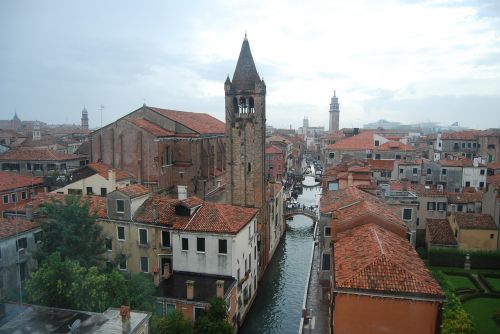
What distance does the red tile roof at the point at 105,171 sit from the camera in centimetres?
3509

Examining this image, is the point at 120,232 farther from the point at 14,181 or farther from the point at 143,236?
the point at 14,181

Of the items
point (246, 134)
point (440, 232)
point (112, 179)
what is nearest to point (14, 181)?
point (112, 179)

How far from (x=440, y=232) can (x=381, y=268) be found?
71.8ft

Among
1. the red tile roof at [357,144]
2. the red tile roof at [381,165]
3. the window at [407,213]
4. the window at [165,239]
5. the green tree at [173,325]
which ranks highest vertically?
the red tile roof at [357,144]

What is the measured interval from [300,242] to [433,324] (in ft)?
95.3

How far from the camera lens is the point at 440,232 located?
3466 centimetres

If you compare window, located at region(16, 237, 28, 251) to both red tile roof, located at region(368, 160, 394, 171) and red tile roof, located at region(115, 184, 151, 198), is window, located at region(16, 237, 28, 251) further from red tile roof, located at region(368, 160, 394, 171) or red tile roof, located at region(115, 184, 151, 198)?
red tile roof, located at region(368, 160, 394, 171)

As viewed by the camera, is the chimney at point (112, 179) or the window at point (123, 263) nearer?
the window at point (123, 263)

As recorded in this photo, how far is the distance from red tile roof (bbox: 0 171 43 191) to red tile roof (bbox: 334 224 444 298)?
96.0 ft

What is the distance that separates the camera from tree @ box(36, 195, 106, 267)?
70.7ft

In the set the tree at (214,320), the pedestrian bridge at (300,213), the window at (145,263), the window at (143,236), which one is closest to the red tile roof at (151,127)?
the window at (143,236)

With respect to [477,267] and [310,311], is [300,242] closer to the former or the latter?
[477,267]

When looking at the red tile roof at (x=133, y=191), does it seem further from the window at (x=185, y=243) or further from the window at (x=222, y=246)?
the window at (x=222, y=246)

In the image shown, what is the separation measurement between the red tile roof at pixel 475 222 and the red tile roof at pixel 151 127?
2687 cm
